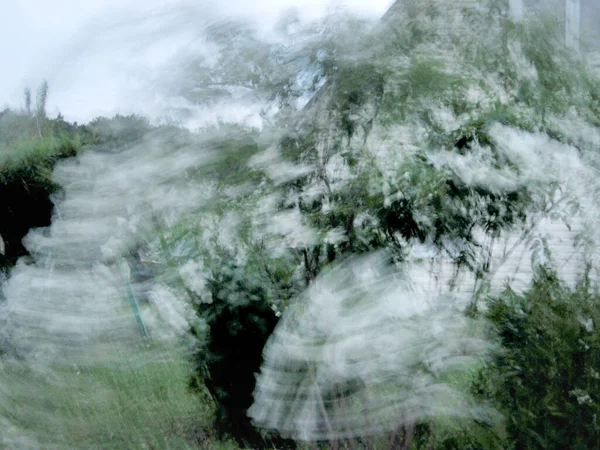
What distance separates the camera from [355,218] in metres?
3.03

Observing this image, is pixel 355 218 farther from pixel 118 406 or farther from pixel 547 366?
pixel 118 406

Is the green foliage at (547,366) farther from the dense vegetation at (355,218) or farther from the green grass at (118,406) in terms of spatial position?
the green grass at (118,406)

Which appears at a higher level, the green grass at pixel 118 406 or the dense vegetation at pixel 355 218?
the dense vegetation at pixel 355 218

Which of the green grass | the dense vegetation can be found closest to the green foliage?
the dense vegetation

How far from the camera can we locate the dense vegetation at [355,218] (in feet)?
9.11

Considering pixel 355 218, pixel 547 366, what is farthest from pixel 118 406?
pixel 547 366

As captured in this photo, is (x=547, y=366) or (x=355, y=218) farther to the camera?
(x=355, y=218)

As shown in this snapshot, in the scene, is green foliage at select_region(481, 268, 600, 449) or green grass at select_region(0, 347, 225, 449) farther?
green grass at select_region(0, 347, 225, 449)

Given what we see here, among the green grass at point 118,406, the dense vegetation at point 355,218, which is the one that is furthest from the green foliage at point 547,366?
the green grass at point 118,406

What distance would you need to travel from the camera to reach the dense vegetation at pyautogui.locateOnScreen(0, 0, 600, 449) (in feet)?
9.11

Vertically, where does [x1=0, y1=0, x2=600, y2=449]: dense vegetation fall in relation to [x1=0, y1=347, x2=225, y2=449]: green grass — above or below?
above

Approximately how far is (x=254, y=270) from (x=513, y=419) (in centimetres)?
133

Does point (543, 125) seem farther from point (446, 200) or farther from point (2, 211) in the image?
point (2, 211)

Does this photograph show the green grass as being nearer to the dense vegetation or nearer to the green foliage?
the dense vegetation
